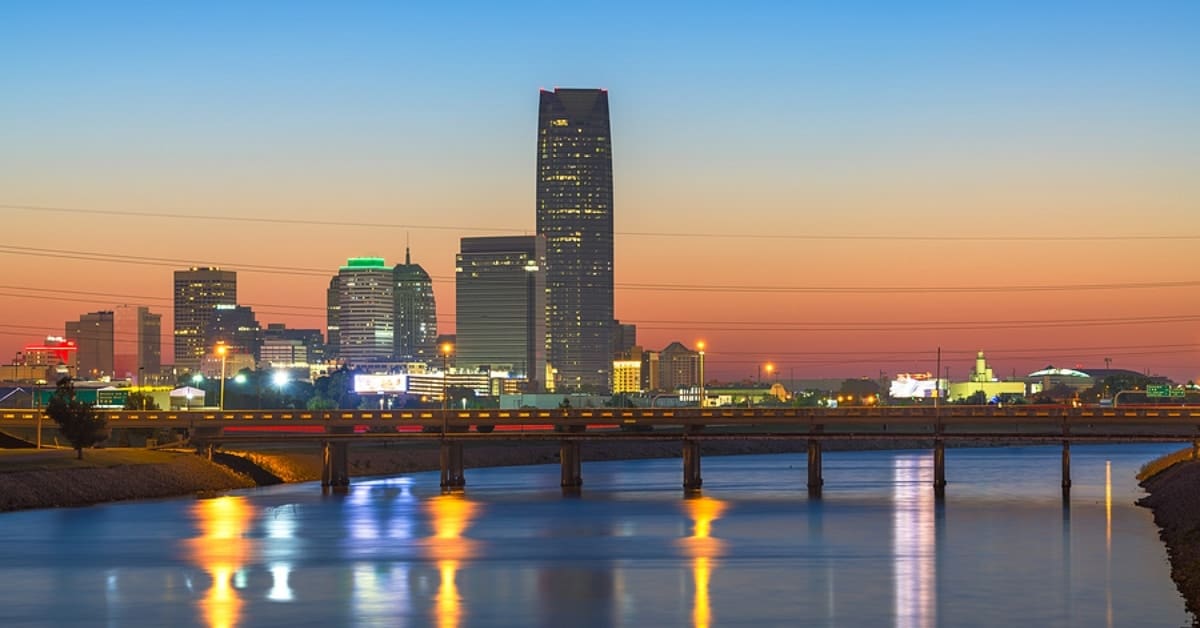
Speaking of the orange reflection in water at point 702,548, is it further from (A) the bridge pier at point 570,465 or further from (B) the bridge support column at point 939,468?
(A) the bridge pier at point 570,465

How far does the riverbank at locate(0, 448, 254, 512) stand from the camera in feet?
354

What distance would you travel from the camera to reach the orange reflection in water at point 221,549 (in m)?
57.4

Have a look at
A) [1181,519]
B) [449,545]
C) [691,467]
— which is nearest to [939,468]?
[691,467]

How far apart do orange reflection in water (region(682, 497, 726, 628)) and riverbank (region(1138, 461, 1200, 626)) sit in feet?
53.5

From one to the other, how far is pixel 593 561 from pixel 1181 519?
34515 mm

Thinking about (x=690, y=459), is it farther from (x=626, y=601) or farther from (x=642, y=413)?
(x=626, y=601)

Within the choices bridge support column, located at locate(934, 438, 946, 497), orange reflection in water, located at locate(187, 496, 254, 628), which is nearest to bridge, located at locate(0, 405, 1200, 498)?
bridge support column, located at locate(934, 438, 946, 497)

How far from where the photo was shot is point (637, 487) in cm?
13825

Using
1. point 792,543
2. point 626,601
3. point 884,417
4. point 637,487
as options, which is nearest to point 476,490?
point 637,487

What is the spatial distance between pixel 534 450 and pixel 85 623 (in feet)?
472

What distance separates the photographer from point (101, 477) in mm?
117312

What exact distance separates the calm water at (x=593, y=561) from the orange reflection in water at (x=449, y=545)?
0.58 feet

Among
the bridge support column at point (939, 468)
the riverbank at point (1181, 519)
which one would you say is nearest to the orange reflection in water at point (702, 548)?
the riverbank at point (1181, 519)

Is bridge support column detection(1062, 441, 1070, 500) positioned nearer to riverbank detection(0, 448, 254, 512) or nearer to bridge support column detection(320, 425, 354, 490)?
bridge support column detection(320, 425, 354, 490)
